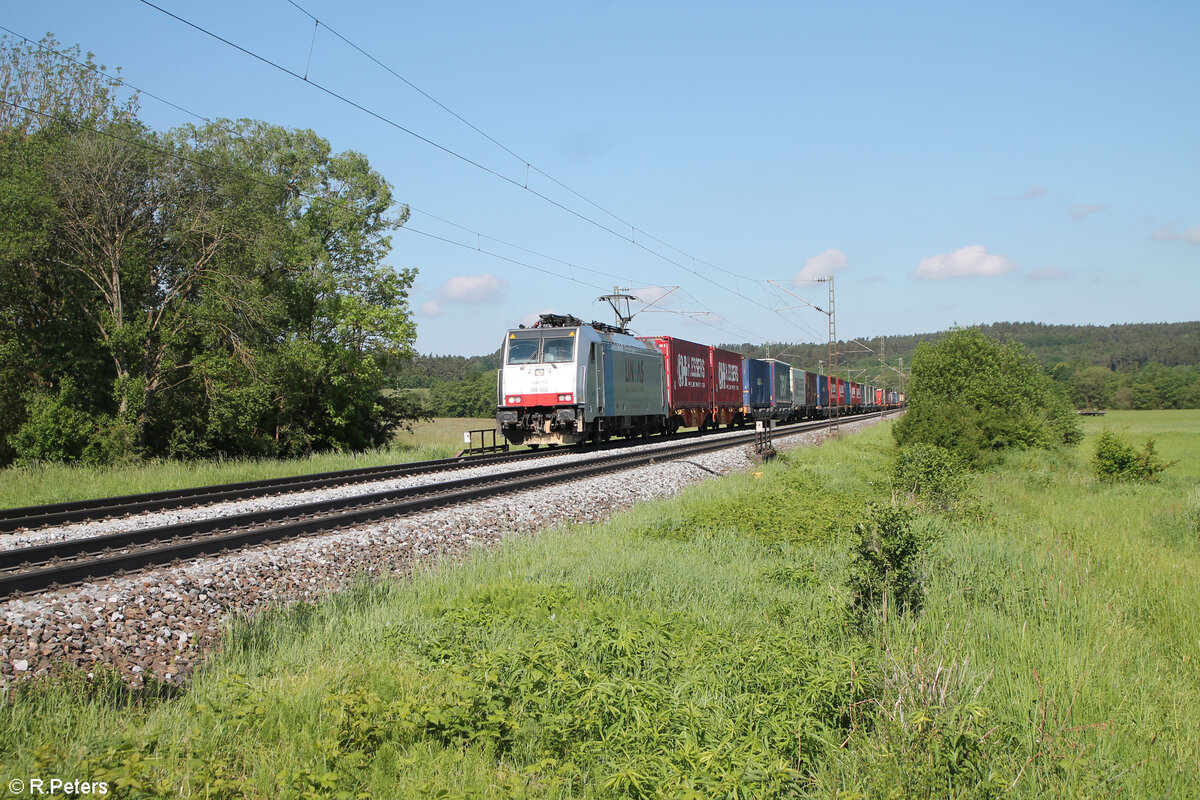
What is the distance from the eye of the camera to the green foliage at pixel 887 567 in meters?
6.79

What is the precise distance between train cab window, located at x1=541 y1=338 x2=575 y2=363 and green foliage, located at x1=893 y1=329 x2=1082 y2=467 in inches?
492

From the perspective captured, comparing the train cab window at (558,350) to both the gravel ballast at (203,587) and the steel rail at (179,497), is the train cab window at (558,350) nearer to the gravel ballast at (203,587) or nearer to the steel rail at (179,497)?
the steel rail at (179,497)

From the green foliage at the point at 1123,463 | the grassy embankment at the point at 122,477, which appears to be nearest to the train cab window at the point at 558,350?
the grassy embankment at the point at 122,477

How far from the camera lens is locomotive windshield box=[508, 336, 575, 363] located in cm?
2272

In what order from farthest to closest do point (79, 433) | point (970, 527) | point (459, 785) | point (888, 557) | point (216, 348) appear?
point (216, 348) → point (79, 433) → point (970, 527) → point (888, 557) → point (459, 785)

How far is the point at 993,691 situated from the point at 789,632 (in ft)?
4.71

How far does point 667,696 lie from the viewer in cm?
466

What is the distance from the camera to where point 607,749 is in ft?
13.8

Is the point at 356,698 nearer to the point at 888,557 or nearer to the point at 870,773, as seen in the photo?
the point at 870,773

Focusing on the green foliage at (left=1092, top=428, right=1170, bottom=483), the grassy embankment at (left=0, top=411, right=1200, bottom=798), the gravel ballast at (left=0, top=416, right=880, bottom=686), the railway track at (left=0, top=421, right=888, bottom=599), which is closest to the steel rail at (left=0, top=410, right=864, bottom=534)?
the railway track at (left=0, top=421, right=888, bottom=599)

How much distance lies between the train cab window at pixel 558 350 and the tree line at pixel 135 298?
7.91 metres

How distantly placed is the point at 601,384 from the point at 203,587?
17.8 meters

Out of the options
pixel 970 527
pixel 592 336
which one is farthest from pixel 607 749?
pixel 592 336

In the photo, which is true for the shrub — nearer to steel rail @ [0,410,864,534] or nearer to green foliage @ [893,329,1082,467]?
steel rail @ [0,410,864,534]
